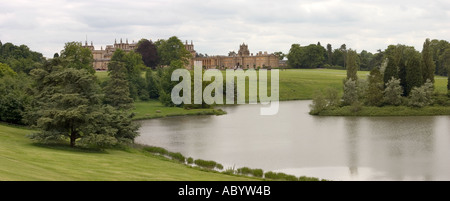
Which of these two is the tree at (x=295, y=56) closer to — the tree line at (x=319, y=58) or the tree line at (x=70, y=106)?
the tree line at (x=319, y=58)

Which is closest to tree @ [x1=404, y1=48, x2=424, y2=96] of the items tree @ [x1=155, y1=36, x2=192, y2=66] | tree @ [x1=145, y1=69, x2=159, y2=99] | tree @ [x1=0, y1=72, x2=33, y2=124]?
tree @ [x1=145, y1=69, x2=159, y2=99]

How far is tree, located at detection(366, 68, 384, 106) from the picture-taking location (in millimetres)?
60188

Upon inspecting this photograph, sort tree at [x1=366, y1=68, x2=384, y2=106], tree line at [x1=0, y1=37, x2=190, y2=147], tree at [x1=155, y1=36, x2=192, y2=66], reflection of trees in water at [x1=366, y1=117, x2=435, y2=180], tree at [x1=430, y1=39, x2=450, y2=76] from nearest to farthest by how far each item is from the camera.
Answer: reflection of trees in water at [x1=366, y1=117, x2=435, y2=180]
tree line at [x1=0, y1=37, x2=190, y2=147]
tree at [x1=366, y1=68, x2=384, y2=106]
tree at [x1=430, y1=39, x2=450, y2=76]
tree at [x1=155, y1=36, x2=192, y2=66]

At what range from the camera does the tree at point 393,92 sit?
194 ft

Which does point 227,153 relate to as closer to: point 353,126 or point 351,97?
→ point 353,126

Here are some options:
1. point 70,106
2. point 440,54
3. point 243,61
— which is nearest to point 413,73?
point 70,106

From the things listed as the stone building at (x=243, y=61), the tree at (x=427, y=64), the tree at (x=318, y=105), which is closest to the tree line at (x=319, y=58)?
the stone building at (x=243, y=61)

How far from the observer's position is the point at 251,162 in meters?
30.9

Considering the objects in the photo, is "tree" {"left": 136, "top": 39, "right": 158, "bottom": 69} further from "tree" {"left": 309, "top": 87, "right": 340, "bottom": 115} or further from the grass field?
"tree" {"left": 309, "top": 87, "right": 340, "bottom": 115}

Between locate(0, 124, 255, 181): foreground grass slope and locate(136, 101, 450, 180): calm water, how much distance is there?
481cm

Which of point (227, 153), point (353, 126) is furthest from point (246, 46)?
point (227, 153)

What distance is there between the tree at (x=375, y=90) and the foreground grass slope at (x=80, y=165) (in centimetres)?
3597
